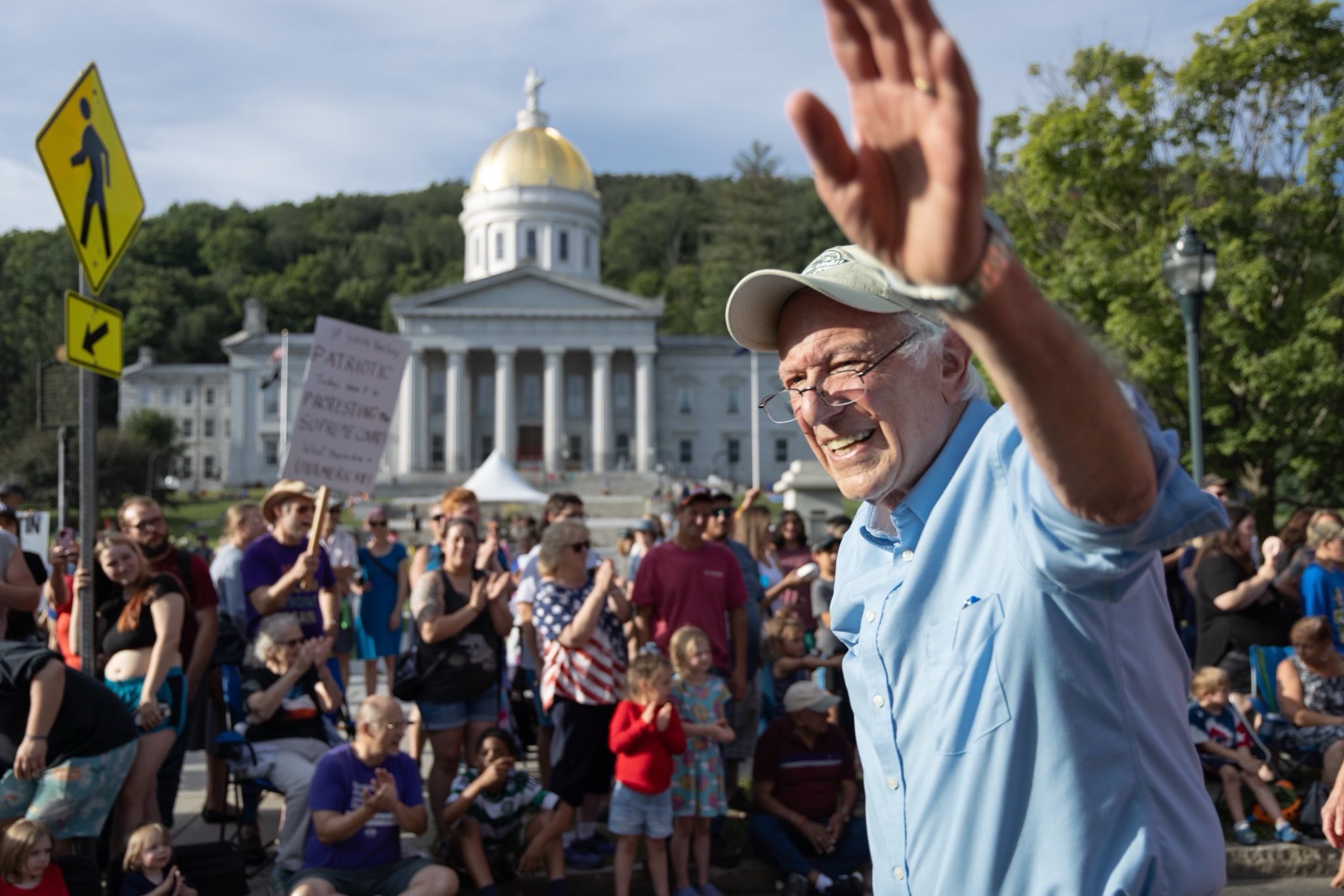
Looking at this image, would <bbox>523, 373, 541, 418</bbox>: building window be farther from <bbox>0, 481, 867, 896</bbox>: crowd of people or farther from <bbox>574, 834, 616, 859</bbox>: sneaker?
<bbox>574, 834, 616, 859</bbox>: sneaker

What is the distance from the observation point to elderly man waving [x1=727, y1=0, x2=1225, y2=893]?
1.23m

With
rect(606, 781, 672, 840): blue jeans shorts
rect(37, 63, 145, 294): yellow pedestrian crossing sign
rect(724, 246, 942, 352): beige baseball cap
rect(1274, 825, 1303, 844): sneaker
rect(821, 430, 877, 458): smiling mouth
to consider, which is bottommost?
rect(1274, 825, 1303, 844): sneaker

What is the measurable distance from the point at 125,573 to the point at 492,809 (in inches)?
93.5

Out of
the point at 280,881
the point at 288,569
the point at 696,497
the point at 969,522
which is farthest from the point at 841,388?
the point at 288,569

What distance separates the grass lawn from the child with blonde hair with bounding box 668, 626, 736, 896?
36233 millimetres

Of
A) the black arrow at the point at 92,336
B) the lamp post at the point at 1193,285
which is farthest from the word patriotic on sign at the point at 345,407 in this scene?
the lamp post at the point at 1193,285

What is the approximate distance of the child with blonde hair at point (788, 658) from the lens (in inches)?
326

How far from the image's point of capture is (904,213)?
123 cm

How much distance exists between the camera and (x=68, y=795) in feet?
17.6

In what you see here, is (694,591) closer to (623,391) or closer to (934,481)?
(934,481)

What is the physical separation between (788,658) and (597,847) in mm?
1993

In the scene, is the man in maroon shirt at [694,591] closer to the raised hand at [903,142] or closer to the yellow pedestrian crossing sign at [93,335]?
the yellow pedestrian crossing sign at [93,335]

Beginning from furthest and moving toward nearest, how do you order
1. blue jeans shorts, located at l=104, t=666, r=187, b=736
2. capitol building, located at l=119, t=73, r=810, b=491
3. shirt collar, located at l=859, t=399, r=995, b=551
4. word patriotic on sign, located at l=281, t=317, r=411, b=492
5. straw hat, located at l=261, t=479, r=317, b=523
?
capitol building, located at l=119, t=73, r=810, b=491
straw hat, located at l=261, t=479, r=317, b=523
word patriotic on sign, located at l=281, t=317, r=411, b=492
blue jeans shorts, located at l=104, t=666, r=187, b=736
shirt collar, located at l=859, t=399, r=995, b=551

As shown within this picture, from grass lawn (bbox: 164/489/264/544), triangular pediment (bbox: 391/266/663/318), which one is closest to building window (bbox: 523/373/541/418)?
triangular pediment (bbox: 391/266/663/318)
